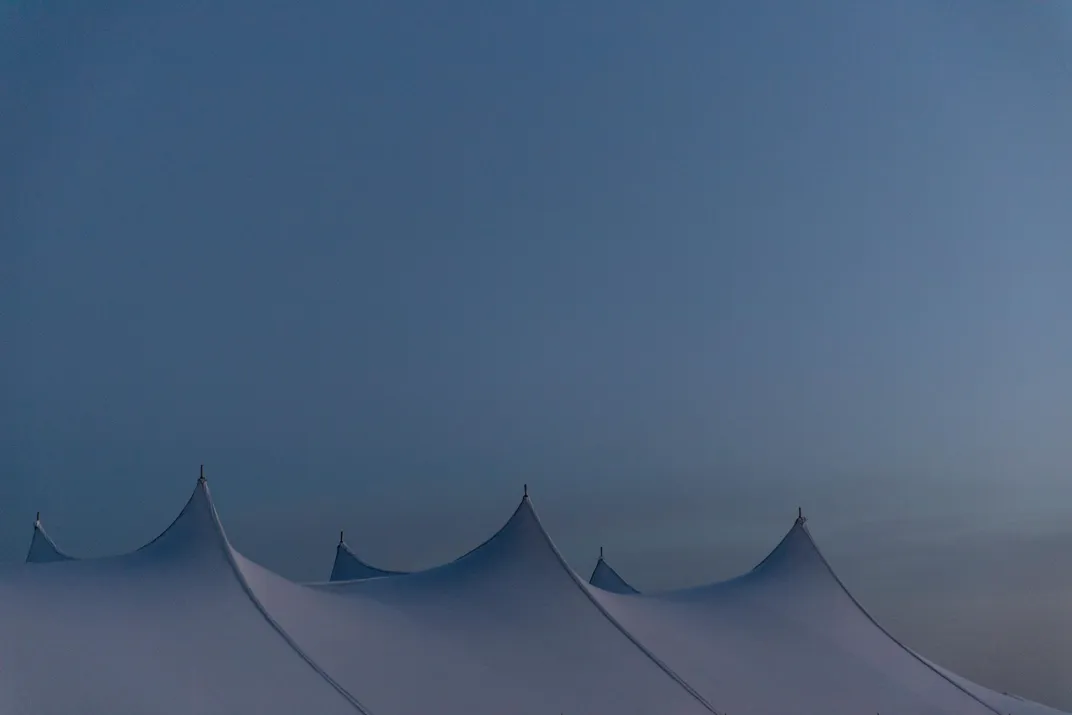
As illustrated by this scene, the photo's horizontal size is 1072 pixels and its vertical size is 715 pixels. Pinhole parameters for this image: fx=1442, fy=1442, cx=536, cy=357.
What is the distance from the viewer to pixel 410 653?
68.8 ft

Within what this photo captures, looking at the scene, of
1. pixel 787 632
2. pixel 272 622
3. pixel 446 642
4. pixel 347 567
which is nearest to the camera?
pixel 272 622

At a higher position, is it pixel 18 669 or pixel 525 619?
pixel 525 619

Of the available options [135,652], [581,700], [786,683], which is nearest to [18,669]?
[135,652]

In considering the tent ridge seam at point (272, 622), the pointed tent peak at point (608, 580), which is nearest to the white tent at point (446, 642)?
the tent ridge seam at point (272, 622)

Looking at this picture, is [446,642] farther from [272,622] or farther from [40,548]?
[40,548]

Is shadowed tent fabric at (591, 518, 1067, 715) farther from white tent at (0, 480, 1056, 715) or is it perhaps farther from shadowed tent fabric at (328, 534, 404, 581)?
shadowed tent fabric at (328, 534, 404, 581)

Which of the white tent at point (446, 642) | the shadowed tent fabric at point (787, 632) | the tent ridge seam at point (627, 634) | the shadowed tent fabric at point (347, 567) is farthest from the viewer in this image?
the shadowed tent fabric at point (347, 567)

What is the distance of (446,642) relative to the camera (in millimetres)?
21641

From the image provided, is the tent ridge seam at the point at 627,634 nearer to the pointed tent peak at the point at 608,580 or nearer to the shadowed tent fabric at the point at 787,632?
the shadowed tent fabric at the point at 787,632

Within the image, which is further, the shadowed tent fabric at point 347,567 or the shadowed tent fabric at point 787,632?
the shadowed tent fabric at point 347,567

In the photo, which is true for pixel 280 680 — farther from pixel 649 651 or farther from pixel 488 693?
pixel 649 651

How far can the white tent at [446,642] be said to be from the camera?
1786 cm

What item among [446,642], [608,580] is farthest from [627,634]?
[608,580]

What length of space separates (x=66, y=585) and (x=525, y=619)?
22.9ft
